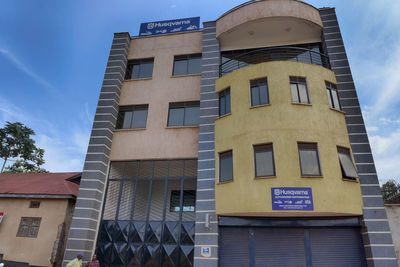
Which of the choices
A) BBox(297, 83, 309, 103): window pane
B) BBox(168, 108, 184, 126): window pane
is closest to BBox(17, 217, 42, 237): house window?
BBox(168, 108, 184, 126): window pane

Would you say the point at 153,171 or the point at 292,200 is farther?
the point at 153,171

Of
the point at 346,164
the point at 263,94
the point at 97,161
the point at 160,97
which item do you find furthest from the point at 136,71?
the point at 346,164

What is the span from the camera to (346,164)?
34.2ft

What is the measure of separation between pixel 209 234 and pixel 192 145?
4.39 meters

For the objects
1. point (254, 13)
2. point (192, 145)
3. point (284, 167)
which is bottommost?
point (284, 167)

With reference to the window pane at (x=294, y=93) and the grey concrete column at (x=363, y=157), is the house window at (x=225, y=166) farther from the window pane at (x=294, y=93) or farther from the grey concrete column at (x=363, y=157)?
the grey concrete column at (x=363, y=157)

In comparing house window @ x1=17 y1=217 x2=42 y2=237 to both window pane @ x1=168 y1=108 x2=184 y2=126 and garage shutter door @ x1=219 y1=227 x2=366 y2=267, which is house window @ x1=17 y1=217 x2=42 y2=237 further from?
garage shutter door @ x1=219 y1=227 x2=366 y2=267

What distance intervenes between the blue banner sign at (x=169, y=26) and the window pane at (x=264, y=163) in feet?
32.2

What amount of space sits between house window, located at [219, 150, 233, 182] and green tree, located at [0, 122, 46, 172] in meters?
32.4

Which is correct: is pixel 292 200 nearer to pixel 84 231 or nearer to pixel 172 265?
pixel 172 265

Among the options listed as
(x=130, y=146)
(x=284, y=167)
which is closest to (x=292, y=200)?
(x=284, y=167)

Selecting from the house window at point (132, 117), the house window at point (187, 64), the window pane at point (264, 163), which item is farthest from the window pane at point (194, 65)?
the window pane at point (264, 163)

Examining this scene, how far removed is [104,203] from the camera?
1306cm

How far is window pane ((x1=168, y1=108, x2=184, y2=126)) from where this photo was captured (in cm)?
1408
